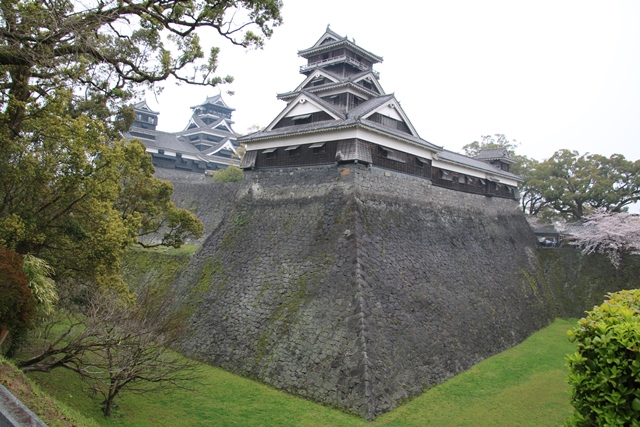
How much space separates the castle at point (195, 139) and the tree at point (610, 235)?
81.5ft

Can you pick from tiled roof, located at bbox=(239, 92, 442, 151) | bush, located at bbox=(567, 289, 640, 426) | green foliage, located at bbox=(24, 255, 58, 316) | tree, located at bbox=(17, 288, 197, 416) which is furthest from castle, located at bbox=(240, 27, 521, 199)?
bush, located at bbox=(567, 289, 640, 426)

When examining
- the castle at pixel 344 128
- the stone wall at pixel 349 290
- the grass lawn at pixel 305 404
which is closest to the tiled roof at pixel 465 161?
the castle at pixel 344 128

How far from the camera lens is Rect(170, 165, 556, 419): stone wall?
11320mm

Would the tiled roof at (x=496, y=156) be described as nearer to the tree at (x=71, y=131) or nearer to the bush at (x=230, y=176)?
the bush at (x=230, y=176)

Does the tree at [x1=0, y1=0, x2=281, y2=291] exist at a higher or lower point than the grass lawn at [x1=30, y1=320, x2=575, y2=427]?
higher

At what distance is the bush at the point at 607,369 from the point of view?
4.60m

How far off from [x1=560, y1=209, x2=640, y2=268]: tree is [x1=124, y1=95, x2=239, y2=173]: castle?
2483 cm

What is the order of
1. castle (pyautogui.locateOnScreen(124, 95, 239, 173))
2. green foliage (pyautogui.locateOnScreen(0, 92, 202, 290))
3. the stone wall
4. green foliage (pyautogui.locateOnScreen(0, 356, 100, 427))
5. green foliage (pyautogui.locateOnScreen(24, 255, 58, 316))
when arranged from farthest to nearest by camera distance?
castle (pyautogui.locateOnScreen(124, 95, 239, 173)) → the stone wall → green foliage (pyautogui.locateOnScreen(0, 92, 202, 290)) → green foliage (pyautogui.locateOnScreen(24, 255, 58, 316)) → green foliage (pyautogui.locateOnScreen(0, 356, 100, 427))

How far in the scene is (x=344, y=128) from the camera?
48.9 ft

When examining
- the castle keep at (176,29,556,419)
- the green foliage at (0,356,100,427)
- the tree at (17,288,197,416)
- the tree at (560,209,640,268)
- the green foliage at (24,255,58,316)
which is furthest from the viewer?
the tree at (560,209,640,268)

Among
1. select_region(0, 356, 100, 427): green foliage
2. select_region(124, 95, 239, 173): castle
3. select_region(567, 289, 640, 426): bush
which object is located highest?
select_region(124, 95, 239, 173): castle

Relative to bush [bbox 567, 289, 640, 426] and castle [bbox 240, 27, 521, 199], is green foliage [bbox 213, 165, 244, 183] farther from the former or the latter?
bush [bbox 567, 289, 640, 426]

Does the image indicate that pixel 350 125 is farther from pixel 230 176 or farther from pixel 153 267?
pixel 230 176

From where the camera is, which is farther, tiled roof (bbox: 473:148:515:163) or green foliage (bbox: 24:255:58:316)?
tiled roof (bbox: 473:148:515:163)
